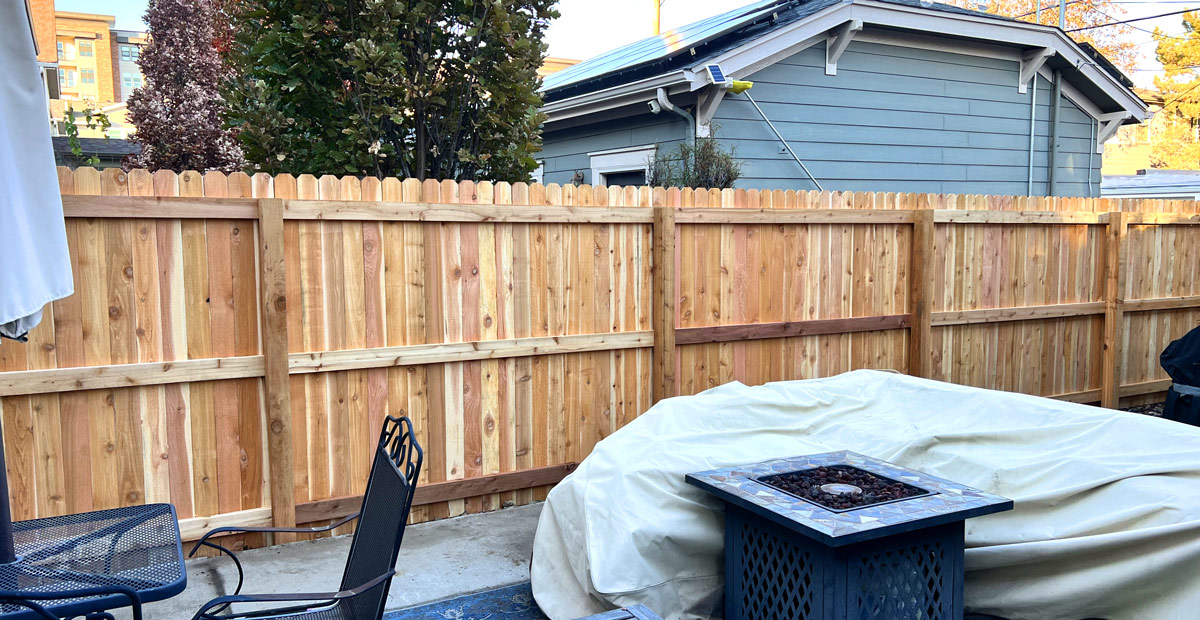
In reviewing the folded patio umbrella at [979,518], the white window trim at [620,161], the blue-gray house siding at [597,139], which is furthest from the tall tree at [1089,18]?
the folded patio umbrella at [979,518]

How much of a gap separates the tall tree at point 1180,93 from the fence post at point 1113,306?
2346 cm

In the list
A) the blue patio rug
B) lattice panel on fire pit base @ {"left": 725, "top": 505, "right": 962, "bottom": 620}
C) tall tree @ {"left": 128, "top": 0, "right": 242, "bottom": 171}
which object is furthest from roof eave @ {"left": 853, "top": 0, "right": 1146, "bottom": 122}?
tall tree @ {"left": 128, "top": 0, "right": 242, "bottom": 171}

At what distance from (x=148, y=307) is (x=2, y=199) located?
2.04m

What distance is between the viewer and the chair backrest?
2395 millimetres

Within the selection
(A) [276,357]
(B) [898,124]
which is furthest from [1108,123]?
(A) [276,357]

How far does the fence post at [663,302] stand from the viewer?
18.1 ft

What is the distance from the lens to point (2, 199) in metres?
2.17

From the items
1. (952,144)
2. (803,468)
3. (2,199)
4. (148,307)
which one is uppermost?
(952,144)

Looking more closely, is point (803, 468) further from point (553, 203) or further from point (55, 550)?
point (55, 550)

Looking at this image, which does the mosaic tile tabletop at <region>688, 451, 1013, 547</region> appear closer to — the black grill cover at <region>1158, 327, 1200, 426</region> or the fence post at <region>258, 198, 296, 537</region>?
the fence post at <region>258, 198, 296, 537</region>

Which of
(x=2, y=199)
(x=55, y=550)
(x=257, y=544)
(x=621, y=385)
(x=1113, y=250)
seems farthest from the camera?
(x=1113, y=250)

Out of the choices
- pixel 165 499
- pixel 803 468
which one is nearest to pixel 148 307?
pixel 165 499

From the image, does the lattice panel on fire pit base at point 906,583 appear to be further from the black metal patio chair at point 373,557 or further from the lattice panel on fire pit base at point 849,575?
the black metal patio chair at point 373,557

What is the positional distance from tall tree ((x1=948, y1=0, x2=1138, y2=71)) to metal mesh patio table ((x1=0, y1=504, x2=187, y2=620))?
2756 centimetres
